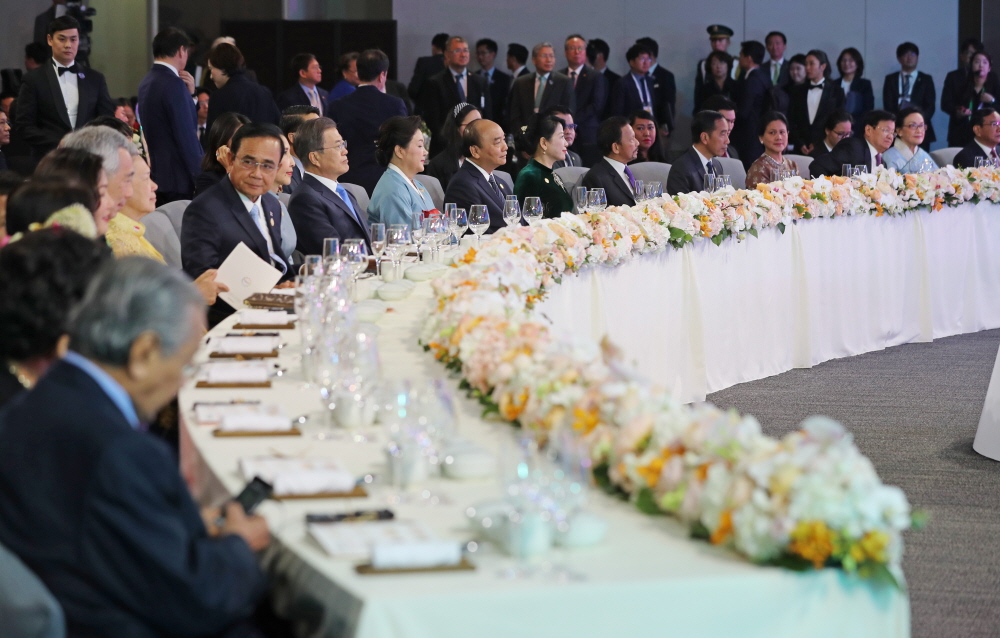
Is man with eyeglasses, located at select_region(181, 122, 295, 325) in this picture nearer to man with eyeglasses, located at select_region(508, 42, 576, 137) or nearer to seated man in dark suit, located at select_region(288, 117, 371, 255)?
seated man in dark suit, located at select_region(288, 117, 371, 255)

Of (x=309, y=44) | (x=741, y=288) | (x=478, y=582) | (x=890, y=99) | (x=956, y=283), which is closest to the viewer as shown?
(x=478, y=582)

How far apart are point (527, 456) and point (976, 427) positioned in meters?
3.83

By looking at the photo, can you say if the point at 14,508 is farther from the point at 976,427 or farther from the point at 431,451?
the point at 976,427

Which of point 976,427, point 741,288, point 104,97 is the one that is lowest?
point 976,427

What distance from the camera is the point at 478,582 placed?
159 cm

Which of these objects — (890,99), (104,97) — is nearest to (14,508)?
(104,97)

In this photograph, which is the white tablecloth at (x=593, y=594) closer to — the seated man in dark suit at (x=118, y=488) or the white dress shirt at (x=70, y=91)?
the seated man in dark suit at (x=118, y=488)

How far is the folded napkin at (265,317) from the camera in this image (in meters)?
3.47

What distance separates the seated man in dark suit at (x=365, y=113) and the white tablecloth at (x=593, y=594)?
6.23 metres

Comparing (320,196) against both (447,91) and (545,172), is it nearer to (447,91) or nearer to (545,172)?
(545,172)

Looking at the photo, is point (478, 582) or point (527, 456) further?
point (527, 456)

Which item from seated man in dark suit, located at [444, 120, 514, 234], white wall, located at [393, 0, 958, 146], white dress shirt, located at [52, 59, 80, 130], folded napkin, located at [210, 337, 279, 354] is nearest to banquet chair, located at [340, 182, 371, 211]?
seated man in dark suit, located at [444, 120, 514, 234]

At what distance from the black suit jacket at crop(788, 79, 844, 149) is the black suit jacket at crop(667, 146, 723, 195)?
170 inches

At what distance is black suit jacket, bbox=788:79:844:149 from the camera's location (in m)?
11.5
